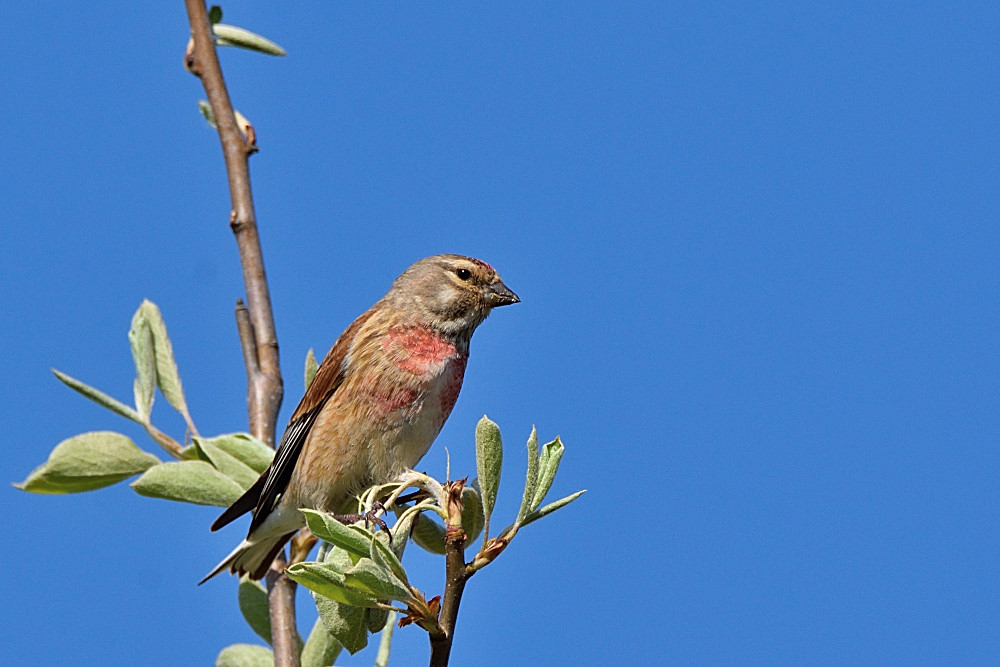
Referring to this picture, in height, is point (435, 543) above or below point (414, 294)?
below

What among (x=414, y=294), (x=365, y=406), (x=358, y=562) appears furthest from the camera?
(x=414, y=294)

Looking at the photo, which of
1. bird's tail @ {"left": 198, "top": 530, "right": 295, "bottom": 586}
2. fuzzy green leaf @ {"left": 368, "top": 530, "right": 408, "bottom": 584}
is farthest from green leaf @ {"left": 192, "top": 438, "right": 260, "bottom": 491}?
fuzzy green leaf @ {"left": 368, "top": 530, "right": 408, "bottom": 584}

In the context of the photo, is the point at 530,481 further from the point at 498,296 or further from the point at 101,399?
the point at 498,296

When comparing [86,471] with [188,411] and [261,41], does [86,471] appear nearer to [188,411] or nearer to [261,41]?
[188,411]

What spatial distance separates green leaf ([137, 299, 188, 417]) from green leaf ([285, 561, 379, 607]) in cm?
178

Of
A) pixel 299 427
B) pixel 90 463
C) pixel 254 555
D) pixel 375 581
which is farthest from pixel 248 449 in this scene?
pixel 375 581

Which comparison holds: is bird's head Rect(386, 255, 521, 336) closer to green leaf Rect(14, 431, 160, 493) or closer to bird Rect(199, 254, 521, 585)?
bird Rect(199, 254, 521, 585)

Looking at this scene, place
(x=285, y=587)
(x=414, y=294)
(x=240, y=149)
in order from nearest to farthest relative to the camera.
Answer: (x=285, y=587), (x=240, y=149), (x=414, y=294)

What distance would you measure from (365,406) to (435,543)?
1.06m

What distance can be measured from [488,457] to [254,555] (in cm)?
232

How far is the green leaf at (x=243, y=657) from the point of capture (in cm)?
363

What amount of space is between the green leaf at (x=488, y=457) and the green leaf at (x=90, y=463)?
1617mm

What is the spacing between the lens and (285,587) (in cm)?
362

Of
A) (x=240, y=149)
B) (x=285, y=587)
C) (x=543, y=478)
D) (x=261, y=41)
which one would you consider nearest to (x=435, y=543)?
(x=285, y=587)
